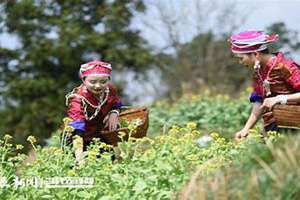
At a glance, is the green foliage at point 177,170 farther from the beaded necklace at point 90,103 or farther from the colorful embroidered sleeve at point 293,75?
the colorful embroidered sleeve at point 293,75

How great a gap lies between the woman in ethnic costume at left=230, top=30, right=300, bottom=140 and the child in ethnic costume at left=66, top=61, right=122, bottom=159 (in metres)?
0.98

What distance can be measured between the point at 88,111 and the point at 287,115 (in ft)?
4.96

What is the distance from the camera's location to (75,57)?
974 inches

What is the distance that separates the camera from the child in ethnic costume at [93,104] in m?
6.67

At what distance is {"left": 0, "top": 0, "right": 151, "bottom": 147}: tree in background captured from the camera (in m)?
24.5

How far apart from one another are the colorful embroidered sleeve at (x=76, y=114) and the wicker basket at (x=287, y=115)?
141cm

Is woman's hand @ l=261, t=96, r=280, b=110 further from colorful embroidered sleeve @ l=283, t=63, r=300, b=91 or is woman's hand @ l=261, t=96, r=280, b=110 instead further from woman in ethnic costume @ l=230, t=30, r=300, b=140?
colorful embroidered sleeve @ l=283, t=63, r=300, b=91

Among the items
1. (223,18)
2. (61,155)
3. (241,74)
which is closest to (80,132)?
(61,155)

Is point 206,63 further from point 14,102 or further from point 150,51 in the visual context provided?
point 14,102

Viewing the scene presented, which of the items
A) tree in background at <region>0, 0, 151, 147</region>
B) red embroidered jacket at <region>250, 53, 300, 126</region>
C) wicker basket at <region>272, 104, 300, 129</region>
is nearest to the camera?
wicker basket at <region>272, 104, 300, 129</region>

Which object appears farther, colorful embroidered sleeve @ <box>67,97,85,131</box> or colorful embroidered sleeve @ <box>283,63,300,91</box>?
colorful embroidered sleeve @ <box>67,97,85,131</box>
